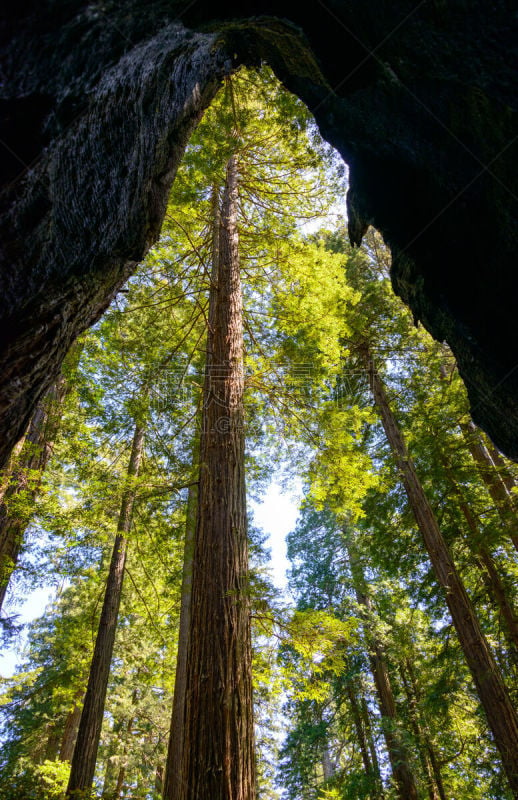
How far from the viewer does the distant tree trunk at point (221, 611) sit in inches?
109

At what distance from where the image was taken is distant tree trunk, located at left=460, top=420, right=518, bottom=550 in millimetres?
6613

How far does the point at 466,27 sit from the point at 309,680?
5.95 meters

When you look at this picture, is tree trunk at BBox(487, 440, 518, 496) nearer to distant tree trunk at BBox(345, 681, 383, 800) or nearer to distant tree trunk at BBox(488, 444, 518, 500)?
distant tree trunk at BBox(488, 444, 518, 500)

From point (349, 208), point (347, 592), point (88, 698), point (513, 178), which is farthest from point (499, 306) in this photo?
point (347, 592)

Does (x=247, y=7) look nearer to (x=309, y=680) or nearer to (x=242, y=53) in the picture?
(x=242, y=53)

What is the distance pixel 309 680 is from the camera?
14.8ft

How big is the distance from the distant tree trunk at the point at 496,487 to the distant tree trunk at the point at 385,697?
5005 millimetres

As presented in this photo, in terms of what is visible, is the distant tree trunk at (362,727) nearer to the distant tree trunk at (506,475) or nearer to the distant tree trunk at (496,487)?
the distant tree trunk at (496,487)

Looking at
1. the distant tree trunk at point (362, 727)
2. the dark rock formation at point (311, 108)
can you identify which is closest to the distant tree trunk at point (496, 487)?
the dark rock formation at point (311, 108)

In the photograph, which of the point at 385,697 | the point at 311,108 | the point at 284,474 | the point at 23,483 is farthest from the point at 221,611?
the point at 385,697

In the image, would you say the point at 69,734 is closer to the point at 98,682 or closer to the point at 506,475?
the point at 98,682

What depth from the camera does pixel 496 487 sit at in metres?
8.22

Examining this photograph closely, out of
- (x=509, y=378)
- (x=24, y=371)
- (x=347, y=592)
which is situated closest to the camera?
(x=24, y=371)

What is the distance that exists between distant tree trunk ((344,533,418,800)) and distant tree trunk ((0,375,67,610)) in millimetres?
8675
